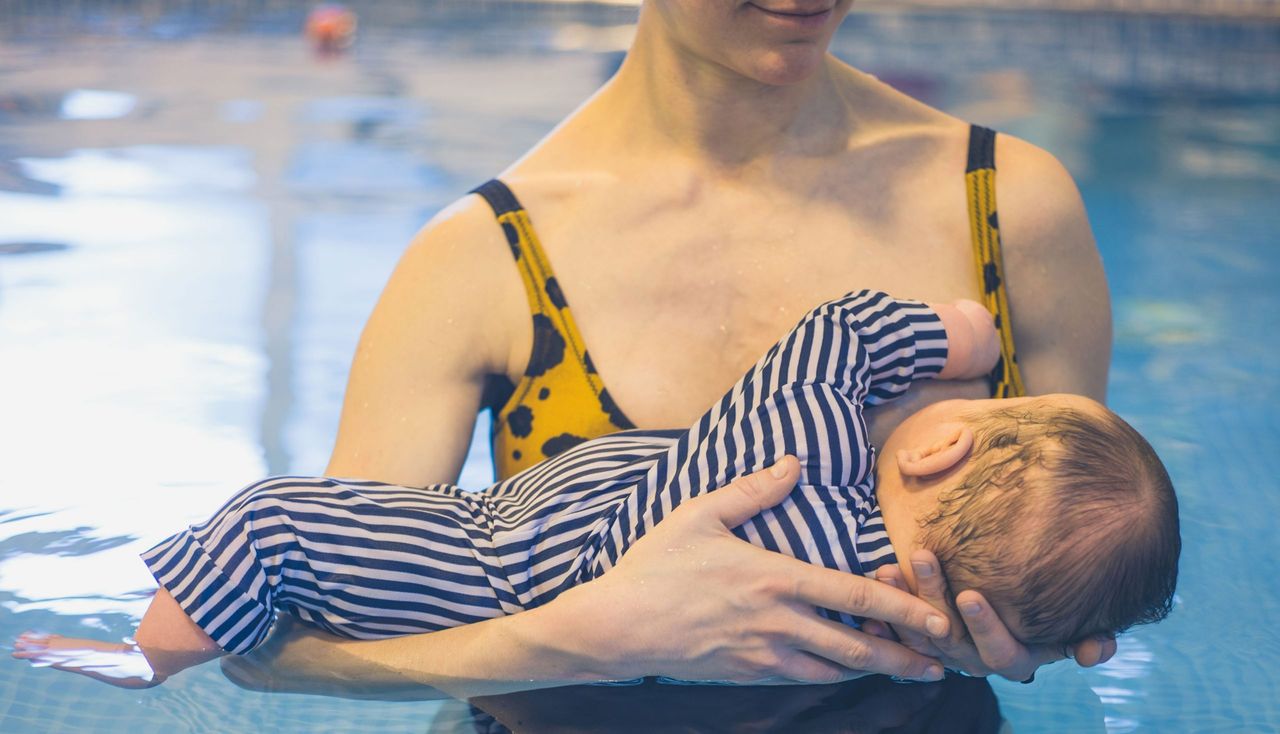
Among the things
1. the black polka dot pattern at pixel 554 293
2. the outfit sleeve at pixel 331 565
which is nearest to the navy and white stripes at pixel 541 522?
the outfit sleeve at pixel 331 565

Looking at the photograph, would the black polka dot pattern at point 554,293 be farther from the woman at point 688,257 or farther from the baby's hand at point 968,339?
the baby's hand at point 968,339

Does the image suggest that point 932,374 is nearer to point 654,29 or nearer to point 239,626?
point 654,29

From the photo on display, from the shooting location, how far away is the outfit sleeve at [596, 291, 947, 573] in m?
1.61

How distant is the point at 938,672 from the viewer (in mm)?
1623

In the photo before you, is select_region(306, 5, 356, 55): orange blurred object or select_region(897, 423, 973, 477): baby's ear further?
select_region(306, 5, 356, 55): orange blurred object

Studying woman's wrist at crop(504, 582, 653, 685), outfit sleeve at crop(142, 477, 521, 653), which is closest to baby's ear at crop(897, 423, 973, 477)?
woman's wrist at crop(504, 582, 653, 685)

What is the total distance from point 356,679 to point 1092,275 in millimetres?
1113

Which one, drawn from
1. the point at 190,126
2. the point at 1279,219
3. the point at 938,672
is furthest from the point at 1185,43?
the point at 938,672

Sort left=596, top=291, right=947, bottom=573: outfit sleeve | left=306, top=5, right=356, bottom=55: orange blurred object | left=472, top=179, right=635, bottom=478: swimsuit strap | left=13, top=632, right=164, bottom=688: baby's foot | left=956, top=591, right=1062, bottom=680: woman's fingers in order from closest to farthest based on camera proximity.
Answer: left=956, top=591, right=1062, bottom=680: woman's fingers < left=596, top=291, right=947, bottom=573: outfit sleeve < left=13, top=632, right=164, bottom=688: baby's foot < left=472, top=179, right=635, bottom=478: swimsuit strap < left=306, top=5, right=356, bottom=55: orange blurred object

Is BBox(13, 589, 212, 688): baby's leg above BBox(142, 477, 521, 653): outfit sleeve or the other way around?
the other way around

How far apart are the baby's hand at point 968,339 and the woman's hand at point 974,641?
31 cm

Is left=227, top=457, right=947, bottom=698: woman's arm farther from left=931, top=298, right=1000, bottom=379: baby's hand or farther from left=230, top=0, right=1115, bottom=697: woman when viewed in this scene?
left=931, top=298, right=1000, bottom=379: baby's hand

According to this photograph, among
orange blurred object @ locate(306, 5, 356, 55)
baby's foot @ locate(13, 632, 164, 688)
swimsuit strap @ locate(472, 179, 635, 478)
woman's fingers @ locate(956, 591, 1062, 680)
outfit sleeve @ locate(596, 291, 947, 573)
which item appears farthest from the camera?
orange blurred object @ locate(306, 5, 356, 55)

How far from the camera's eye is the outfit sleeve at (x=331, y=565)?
1.60 meters
